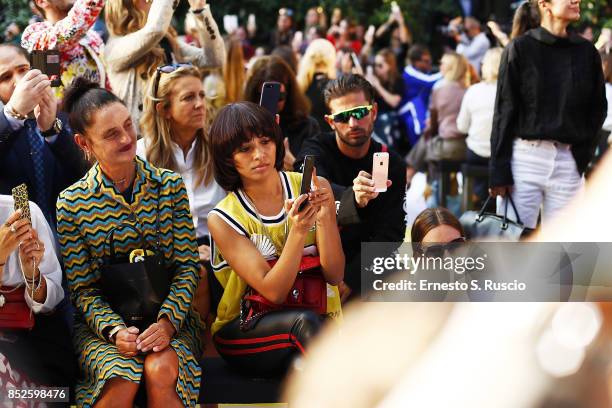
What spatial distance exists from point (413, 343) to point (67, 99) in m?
1.56

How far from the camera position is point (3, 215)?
3125 millimetres

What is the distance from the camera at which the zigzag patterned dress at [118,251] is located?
307 cm

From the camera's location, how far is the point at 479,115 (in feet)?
22.5

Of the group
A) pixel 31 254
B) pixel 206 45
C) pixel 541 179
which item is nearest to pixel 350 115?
pixel 541 179

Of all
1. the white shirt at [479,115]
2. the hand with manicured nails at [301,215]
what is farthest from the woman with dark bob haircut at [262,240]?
the white shirt at [479,115]

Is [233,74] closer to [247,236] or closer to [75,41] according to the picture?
[75,41]

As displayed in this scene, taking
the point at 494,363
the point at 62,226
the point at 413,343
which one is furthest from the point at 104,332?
the point at 494,363

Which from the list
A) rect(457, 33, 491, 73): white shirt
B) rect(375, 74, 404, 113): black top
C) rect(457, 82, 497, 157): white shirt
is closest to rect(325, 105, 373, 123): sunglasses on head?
rect(457, 82, 497, 157): white shirt

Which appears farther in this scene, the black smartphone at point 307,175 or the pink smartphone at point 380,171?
the pink smartphone at point 380,171

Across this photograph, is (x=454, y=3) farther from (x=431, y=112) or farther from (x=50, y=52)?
(x=50, y=52)

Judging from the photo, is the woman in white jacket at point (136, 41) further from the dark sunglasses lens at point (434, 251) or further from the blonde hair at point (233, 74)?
the dark sunglasses lens at point (434, 251)

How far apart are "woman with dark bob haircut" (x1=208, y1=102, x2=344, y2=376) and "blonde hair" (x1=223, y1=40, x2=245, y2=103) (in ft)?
8.41

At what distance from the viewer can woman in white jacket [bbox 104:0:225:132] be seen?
4.56m

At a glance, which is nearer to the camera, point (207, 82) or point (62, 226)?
point (62, 226)
